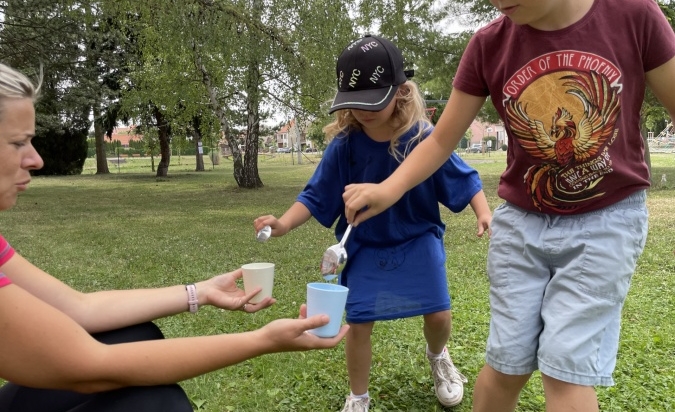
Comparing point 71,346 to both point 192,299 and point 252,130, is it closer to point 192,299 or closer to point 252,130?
point 192,299

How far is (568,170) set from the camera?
1.82 meters

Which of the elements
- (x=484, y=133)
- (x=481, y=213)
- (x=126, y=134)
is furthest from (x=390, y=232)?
(x=484, y=133)

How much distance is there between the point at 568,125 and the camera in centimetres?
179

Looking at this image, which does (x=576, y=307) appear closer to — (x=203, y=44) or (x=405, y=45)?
(x=203, y=44)

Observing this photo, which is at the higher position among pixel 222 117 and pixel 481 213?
pixel 222 117

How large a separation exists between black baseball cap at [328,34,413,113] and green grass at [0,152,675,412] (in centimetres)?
139

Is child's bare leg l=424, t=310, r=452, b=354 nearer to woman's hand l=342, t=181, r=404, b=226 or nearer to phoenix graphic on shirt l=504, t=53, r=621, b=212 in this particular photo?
woman's hand l=342, t=181, r=404, b=226

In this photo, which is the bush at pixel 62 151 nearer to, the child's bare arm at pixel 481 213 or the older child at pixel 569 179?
the child's bare arm at pixel 481 213

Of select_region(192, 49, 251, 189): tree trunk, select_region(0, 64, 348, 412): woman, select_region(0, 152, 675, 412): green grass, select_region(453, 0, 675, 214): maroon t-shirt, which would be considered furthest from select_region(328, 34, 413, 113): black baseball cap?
select_region(192, 49, 251, 189): tree trunk

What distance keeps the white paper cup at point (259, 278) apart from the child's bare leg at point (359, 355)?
0.69 m

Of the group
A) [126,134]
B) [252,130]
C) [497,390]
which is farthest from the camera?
[126,134]

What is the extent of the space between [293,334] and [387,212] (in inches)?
46.8

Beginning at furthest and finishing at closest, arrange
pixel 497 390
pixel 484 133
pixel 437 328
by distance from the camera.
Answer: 1. pixel 484 133
2. pixel 437 328
3. pixel 497 390

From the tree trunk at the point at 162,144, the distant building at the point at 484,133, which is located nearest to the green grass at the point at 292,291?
the tree trunk at the point at 162,144
